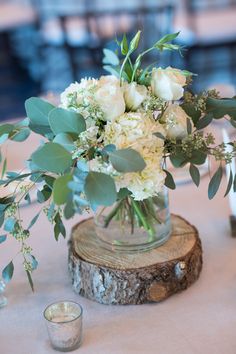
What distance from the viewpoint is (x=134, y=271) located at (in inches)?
41.8

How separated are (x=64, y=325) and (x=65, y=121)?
1.07 feet

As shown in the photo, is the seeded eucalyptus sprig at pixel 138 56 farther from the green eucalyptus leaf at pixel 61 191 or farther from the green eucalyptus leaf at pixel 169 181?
the green eucalyptus leaf at pixel 61 191

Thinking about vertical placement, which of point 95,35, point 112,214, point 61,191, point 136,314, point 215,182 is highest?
point 61,191

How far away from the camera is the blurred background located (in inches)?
140

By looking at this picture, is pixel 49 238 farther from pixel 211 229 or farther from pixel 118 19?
pixel 118 19

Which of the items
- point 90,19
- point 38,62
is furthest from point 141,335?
point 38,62

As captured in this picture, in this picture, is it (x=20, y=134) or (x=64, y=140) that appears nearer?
(x=64, y=140)

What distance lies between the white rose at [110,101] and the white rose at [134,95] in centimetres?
2

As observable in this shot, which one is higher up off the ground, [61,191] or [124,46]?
[124,46]

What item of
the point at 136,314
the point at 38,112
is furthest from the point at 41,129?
the point at 136,314

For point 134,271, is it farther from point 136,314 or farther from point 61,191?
point 61,191

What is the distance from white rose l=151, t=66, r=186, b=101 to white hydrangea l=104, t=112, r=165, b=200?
6cm

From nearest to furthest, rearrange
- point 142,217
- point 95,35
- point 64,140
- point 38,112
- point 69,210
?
point 69,210 < point 64,140 < point 38,112 < point 142,217 < point 95,35

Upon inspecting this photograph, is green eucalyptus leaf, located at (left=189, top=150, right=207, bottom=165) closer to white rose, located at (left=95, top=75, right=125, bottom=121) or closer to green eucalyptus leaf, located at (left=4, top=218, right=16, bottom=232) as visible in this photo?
white rose, located at (left=95, top=75, right=125, bottom=121)
